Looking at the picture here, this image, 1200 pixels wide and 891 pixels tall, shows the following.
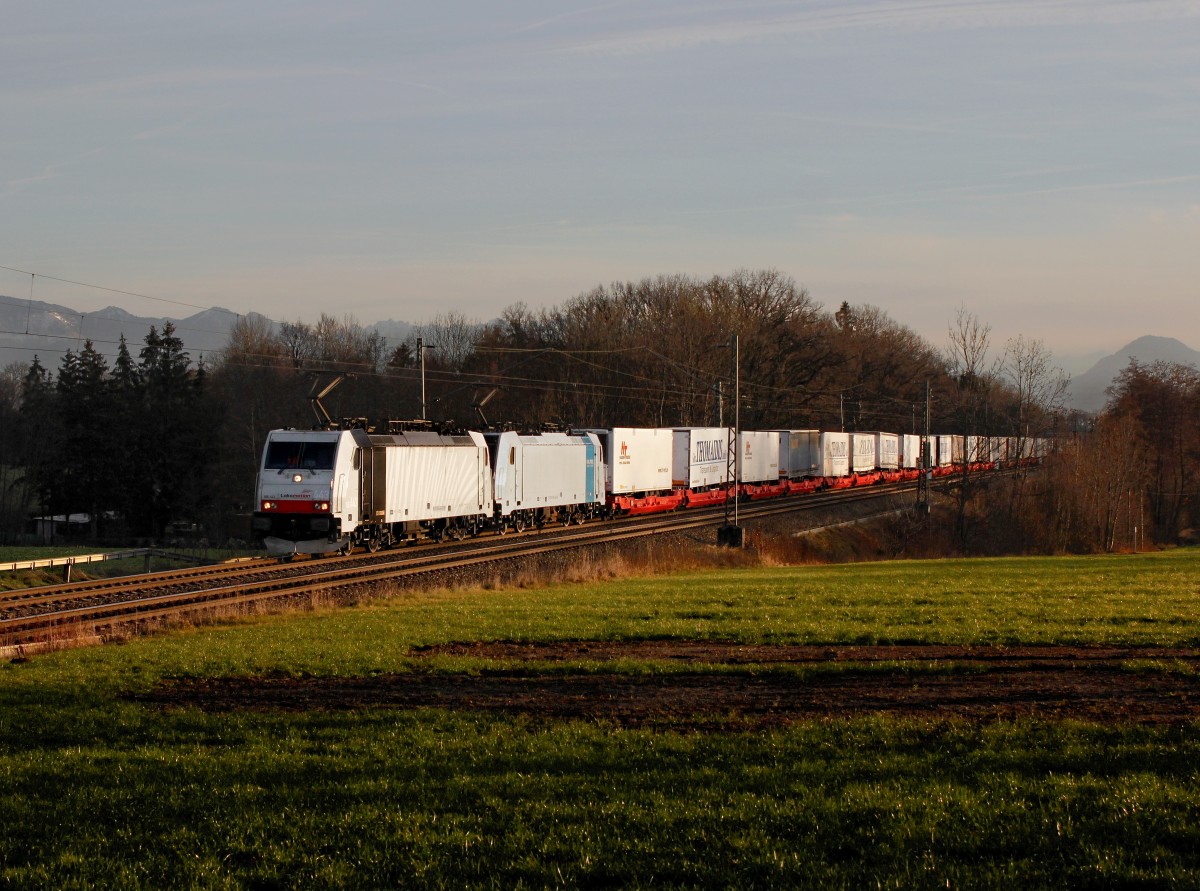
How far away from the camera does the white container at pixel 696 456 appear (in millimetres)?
57688

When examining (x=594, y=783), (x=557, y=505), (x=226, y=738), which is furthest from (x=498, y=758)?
(x=557, y=505)

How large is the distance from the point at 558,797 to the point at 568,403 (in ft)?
253

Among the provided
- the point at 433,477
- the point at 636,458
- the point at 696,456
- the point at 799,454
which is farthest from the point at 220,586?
the point at 799,454

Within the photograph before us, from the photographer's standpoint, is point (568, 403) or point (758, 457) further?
point (568, 403)

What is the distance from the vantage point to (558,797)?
836cm

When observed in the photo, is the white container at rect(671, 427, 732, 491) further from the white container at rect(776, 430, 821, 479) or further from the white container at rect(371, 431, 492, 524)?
the white container at rect(371, 431, 492, 524)

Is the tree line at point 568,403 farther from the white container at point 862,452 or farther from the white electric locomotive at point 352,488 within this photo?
the white electric locomotive at point 352,488

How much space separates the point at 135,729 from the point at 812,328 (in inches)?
4016

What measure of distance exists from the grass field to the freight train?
691 inches

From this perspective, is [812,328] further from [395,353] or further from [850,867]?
[850,867]

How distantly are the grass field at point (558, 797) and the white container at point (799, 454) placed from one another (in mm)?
56514

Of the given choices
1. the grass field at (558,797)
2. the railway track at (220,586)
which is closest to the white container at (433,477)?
the railway track at (220,586)

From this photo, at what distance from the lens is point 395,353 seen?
115 m

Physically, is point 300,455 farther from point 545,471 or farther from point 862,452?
point 862,452
